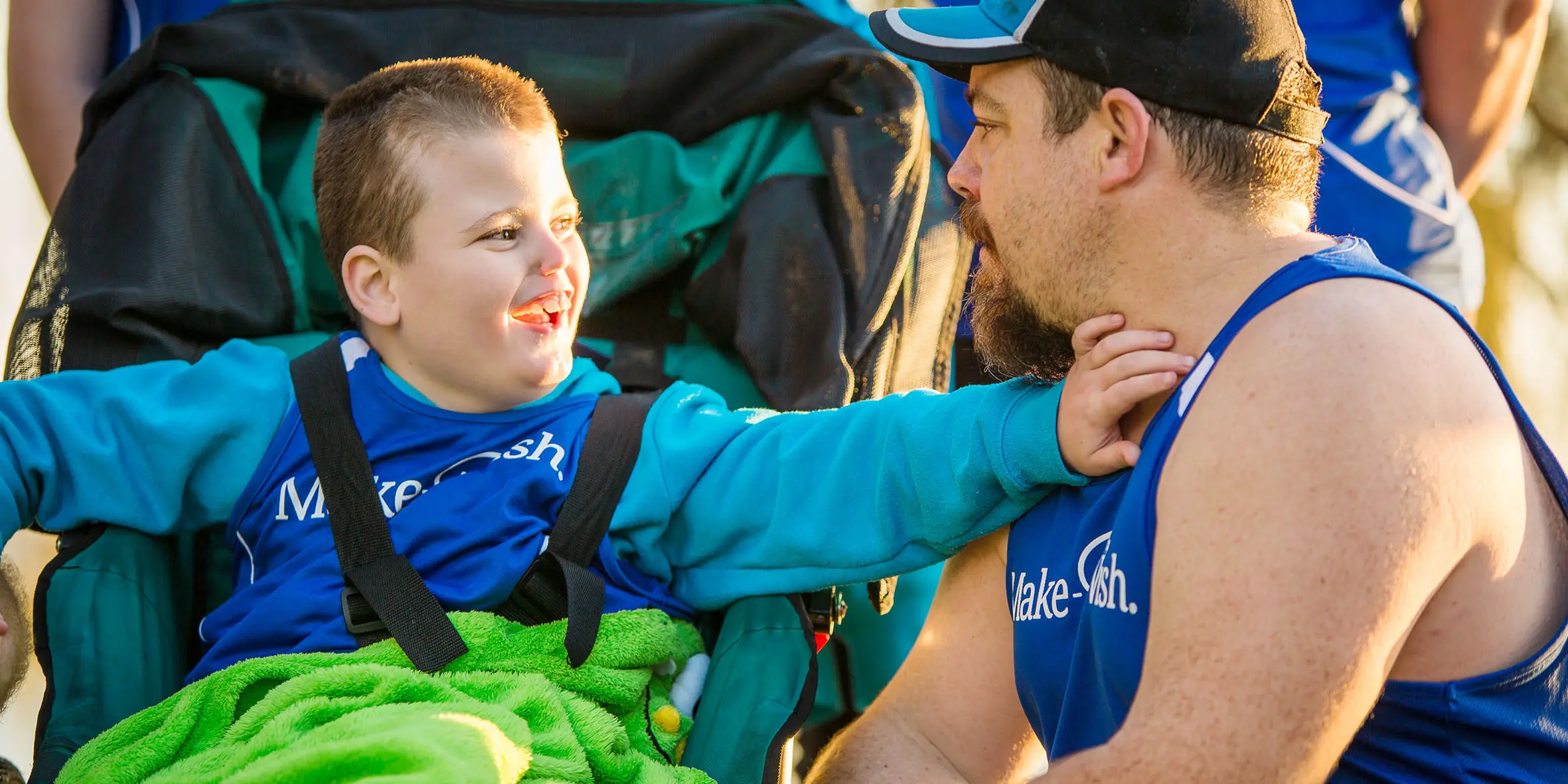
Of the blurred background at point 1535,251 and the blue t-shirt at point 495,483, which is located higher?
the blue t-shirt at point 495,483

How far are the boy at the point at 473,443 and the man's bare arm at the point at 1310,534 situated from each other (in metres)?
0.32

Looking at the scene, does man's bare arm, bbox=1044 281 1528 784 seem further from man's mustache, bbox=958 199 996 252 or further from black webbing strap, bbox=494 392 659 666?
black webbing strap, bbox=494 392 659 666

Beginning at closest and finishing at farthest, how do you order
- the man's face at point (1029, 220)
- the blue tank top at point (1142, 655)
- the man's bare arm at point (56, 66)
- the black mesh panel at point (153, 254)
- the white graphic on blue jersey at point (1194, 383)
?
the blue tank top at point (1142, 655) < the white graphic on blue jersey at point (1194, 383) < the man's face at point (1029, 220) < the black mesh panel at point (153, 254) < the man's bare arm at point (56, 66)

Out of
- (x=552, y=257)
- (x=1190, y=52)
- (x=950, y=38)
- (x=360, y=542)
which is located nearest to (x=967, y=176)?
(x=950, y=38)

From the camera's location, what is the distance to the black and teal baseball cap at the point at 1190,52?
5.68 feet

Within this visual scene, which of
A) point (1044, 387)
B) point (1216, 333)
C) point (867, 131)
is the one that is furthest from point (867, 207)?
point (1216, 333)

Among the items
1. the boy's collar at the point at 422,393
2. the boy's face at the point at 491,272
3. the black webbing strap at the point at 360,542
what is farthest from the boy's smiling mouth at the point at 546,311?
the black webbing strap at the point at 360,542

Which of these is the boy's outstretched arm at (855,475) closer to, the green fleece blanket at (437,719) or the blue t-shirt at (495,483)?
the blue t-shirt at (495,483)

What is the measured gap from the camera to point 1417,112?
3205 mm

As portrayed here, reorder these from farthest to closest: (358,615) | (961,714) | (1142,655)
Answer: (961,714), (358,615), (1142,655)

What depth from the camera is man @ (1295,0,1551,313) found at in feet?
10.00

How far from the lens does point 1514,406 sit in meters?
1.56

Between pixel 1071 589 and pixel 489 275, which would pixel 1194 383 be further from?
pixel 489 275

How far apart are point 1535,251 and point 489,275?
6.43 m
